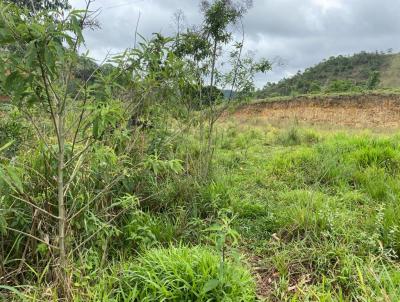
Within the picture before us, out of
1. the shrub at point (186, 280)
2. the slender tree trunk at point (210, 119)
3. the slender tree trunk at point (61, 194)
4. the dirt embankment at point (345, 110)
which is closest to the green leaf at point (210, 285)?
the shrub at point (186, 280)

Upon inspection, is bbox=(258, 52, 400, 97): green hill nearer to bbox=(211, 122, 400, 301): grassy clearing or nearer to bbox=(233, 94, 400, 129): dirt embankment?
bbox=(233, 94, 400, 129): dirt embankment

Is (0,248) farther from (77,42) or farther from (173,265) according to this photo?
(77,42)

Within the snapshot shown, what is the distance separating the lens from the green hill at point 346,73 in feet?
118

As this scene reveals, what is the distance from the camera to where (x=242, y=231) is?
3637 millimetres

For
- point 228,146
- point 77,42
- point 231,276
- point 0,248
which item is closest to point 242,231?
point 231,276

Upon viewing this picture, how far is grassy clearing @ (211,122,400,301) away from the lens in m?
2.73

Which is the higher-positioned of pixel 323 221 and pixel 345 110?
pixel 323 221

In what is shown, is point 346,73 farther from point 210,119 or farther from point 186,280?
point 186,280

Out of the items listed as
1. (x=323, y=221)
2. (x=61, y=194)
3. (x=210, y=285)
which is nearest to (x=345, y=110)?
(x=323, y=221)

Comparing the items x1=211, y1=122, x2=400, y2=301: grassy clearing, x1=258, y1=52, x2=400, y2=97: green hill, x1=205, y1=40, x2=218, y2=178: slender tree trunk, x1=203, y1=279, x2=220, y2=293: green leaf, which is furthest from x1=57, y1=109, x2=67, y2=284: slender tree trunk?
x1=258, y1=52, x2=400, y2=97: green hill

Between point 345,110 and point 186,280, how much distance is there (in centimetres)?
2153

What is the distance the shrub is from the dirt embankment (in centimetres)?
1690

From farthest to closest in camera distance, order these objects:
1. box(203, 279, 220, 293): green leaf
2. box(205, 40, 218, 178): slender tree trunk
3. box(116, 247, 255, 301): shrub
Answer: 1. box(205, 40, 218, 178): slender tree trunk
2. box(116, 247, 255, 301): shrub
3. box(203, 279, 220, 293): green leaf

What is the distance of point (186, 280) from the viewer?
2471mm
